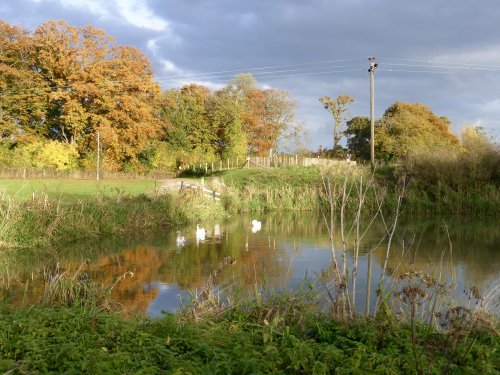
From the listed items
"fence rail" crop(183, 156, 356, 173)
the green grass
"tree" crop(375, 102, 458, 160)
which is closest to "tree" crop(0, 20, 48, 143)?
"fence rail" crop(183, 156, 356, 173)

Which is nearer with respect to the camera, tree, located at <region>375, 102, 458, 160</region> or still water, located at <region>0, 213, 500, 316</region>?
still water, located at <region>0, 213, 500, 316</region>

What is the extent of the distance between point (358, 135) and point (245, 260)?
137ft

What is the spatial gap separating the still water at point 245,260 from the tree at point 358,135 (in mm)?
30784

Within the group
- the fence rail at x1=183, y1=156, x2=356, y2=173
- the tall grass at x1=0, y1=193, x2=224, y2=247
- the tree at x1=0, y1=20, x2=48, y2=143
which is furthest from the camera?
the tree at x1=0, y1=20, x2=48, y2=143

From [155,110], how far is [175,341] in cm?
4630

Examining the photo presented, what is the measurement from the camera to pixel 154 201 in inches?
711

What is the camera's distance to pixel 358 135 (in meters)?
51.5

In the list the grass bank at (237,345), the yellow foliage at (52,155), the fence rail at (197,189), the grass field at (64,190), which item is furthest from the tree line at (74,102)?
the grass bank at (237,345)

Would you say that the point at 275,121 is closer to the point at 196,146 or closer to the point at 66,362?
the point at 196,146

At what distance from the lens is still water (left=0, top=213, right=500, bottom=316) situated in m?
8.40

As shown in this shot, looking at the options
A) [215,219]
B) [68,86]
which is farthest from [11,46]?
[215,219]

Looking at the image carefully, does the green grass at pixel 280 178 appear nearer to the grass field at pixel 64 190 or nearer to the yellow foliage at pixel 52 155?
the grass field at pixel 64 190

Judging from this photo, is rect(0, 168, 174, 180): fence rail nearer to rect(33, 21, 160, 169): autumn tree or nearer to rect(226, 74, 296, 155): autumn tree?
rect(33, 21, 160, 169): autumn tree

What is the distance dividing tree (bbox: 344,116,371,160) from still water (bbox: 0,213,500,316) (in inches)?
1212
